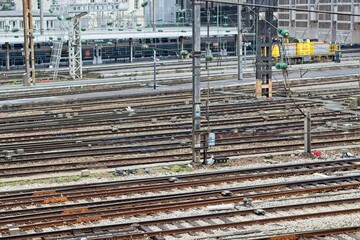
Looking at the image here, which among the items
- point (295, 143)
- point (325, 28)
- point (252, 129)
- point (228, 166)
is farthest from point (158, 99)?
point (325, 28)

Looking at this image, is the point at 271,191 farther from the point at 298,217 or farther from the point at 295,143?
the point at 295,143

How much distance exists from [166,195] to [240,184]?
211 centimetres

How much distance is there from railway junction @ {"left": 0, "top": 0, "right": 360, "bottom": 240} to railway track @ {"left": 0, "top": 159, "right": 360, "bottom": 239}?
2cm

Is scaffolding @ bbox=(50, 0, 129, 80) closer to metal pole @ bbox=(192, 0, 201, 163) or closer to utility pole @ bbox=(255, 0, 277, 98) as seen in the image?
utility pole @ bbox=(255, 0, 277, 98)

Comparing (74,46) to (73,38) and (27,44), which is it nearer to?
(73,38)

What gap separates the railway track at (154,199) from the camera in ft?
50.0

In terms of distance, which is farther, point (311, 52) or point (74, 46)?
point (311, 52)

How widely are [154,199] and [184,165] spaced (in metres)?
4.24

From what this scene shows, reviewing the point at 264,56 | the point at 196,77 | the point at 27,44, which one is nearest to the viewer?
the point at 196,77

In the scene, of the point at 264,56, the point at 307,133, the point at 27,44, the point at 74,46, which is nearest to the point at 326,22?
the point at 74,46

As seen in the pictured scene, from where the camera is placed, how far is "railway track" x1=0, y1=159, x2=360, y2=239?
1525cm

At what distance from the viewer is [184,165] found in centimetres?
2105

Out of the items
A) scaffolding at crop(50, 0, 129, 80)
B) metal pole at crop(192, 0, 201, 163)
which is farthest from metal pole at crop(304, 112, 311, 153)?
scaffolding at crop(50, 0, 129, 80)

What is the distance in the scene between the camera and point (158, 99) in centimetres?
3762
